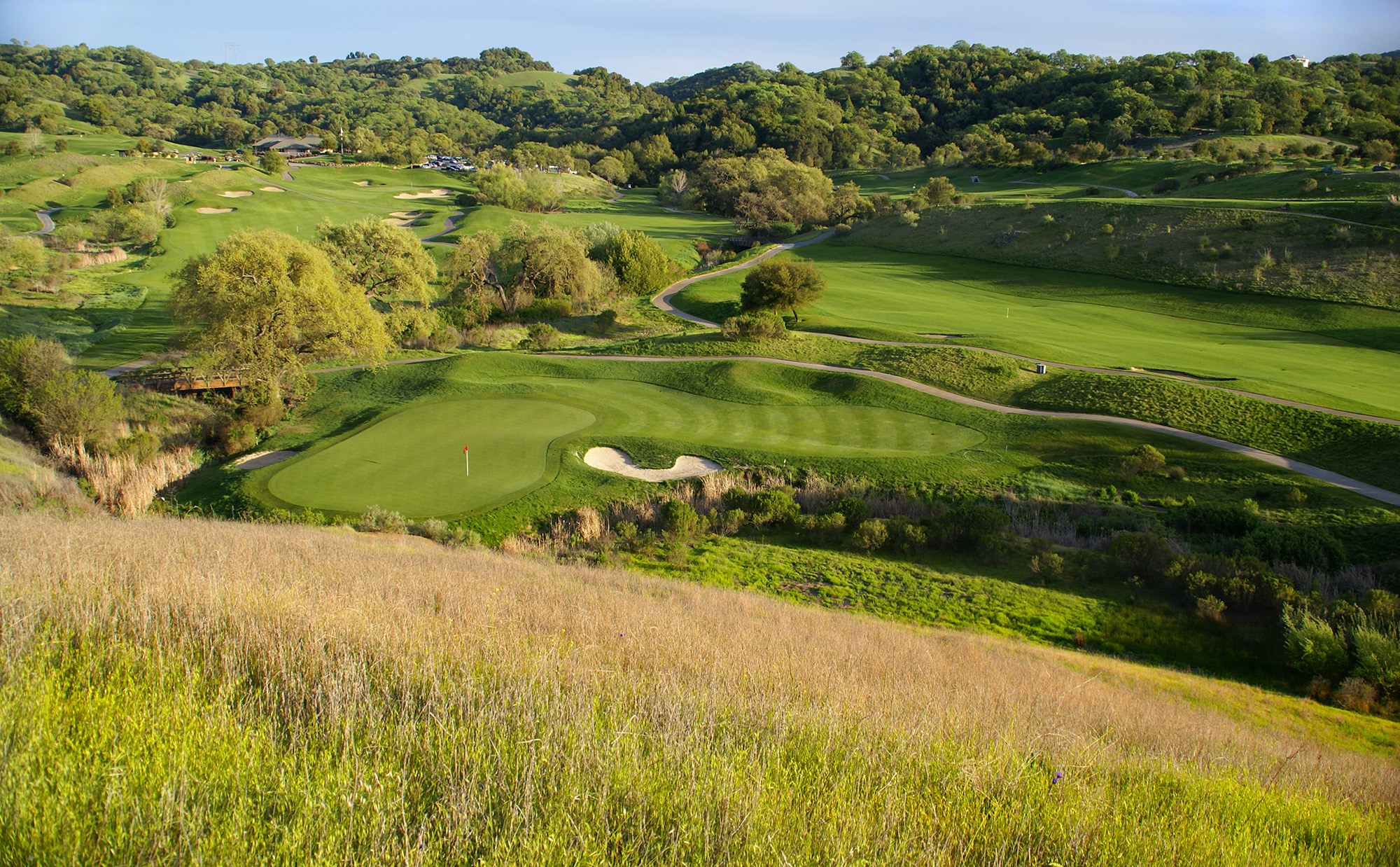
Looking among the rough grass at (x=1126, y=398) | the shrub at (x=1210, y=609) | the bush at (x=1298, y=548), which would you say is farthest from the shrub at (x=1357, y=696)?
the rough grass at (x=1126, y=398)

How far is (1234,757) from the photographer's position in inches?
281

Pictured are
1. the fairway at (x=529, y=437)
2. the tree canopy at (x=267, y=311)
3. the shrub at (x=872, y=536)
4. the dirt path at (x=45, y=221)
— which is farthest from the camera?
the dirt path at (x=45, y=221)

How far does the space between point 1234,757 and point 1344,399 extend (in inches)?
917

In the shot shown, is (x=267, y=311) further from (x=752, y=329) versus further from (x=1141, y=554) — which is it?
(x=1141, y=554)

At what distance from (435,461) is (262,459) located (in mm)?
5585

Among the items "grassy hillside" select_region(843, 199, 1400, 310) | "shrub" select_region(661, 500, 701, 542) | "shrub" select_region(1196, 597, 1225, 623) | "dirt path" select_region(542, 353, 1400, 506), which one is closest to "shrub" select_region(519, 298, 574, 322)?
"dirt path" select_region(542, 353, 1400, 506)

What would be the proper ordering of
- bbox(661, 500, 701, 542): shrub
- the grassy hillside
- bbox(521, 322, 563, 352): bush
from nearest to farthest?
bbox(661, 500, 701, 542): shrub < bbox(521, 322, 563, 352): bush < the grassy hillside

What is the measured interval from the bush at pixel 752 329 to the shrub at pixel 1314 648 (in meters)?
24.9

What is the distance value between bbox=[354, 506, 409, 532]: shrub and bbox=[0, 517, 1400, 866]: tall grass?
7.77 m

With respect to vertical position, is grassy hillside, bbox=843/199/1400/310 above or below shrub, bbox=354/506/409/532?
above

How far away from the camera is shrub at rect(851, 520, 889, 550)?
16.7 m

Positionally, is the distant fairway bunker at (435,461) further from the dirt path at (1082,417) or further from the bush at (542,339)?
the bush at (542,339)

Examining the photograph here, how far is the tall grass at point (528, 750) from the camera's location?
3.50 meters

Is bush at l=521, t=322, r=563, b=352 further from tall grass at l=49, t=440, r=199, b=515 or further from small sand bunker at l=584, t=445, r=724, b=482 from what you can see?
tall grass at l=49, t=440, r=199, b=515
